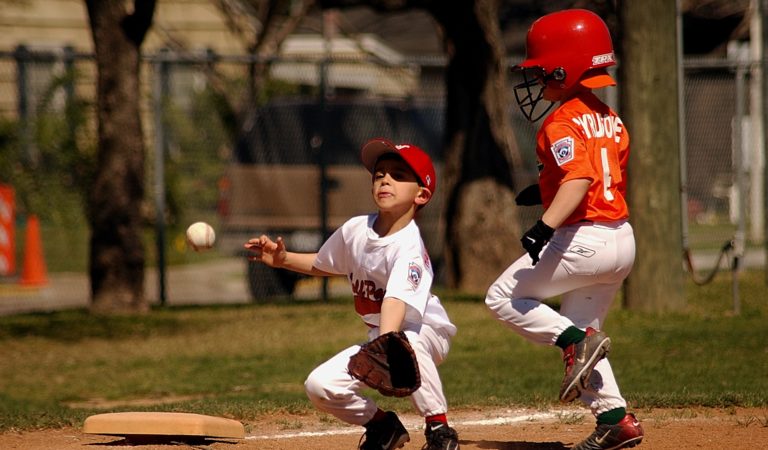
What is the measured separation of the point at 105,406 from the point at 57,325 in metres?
3.60

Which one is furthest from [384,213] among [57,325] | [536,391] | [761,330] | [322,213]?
[322,213]

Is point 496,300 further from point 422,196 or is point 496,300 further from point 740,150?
point 740,150

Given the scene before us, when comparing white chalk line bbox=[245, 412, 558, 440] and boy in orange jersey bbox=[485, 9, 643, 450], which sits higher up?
boy in orange jersey bbox=[485, 9, 643, 450]

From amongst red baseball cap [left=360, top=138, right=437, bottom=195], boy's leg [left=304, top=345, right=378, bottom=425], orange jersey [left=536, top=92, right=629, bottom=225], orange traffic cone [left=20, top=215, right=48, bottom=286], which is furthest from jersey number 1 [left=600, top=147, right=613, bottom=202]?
orange traffic cone [left=20, top=215, right=48, bottom=286]

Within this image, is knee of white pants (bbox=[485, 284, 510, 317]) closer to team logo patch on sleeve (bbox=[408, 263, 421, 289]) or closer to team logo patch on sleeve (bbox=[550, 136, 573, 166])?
team logo patch on sleeve (bbox=[408, 263, 421, 289])

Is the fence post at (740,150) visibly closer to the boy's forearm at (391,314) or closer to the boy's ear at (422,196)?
the boy's ear at (422,196)

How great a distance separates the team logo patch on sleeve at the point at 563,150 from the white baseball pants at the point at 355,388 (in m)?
0.93

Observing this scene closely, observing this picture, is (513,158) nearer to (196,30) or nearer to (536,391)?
(536,391)

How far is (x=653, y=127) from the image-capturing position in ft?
34.2

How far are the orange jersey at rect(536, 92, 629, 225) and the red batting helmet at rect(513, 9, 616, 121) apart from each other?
11 centimetres

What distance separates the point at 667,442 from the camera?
569 centimetres

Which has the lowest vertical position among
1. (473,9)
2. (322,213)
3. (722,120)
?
(322,213)

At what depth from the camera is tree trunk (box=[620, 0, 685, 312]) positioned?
10.4m

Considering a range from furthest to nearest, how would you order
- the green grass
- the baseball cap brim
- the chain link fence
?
the chain link fence → the green grass → the baseball cap brim
